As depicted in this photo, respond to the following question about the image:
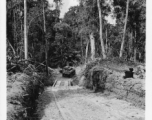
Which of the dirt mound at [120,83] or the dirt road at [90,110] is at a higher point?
the dirt mound at [120,83]

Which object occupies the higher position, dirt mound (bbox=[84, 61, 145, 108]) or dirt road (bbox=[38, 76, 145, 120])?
dirt mound (bbox=[84, 61, 145, 108])

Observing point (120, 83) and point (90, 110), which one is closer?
point (90, 110)

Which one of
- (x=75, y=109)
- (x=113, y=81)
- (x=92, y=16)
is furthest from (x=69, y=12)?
(x=75, y=109)

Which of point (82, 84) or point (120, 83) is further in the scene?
point (82, 84)

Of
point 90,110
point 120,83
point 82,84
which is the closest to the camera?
point 90,110

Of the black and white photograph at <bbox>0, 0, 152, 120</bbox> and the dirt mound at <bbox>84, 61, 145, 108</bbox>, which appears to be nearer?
the black and white photograph at <bbox>0, 0, 152, 120</bbox>

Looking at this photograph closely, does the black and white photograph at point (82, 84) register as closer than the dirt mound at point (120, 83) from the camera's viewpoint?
Yes

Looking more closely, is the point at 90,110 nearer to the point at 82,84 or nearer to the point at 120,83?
the point at 120,83

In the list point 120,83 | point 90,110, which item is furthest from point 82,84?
point 90,110

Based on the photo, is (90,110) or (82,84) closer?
(90,110)

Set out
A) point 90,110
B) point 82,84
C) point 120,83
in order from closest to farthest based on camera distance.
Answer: point 90,110 → point 120,83 → point 82,84

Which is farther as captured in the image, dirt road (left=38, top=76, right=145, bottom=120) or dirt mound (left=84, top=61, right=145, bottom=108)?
dirt mound (left=84, top=61, right=145, bottom=108)

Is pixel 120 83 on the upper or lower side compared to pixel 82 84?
upper
